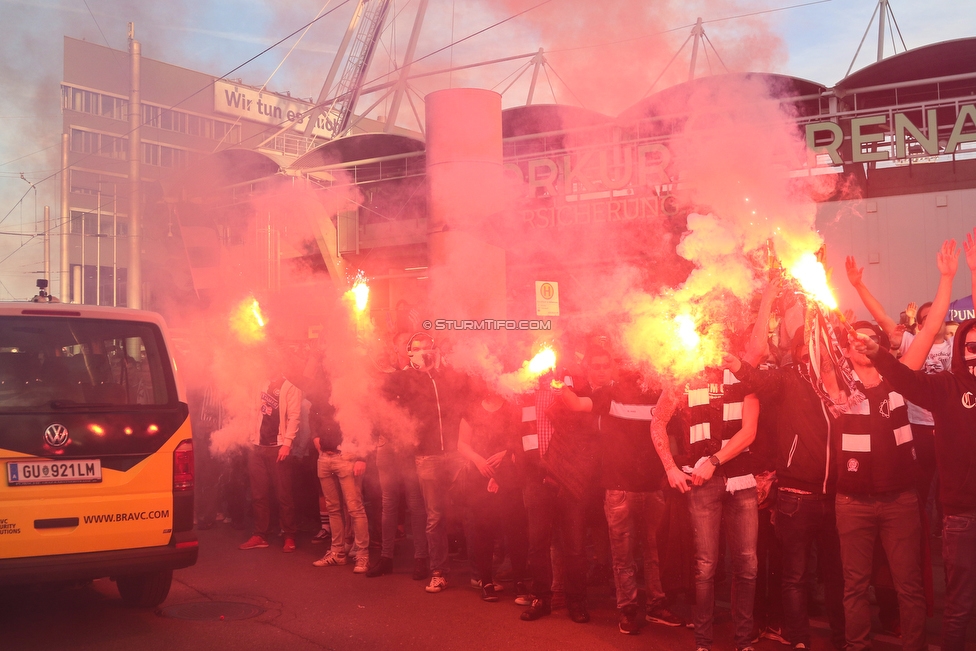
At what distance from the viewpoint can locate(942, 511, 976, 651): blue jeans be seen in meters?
4.13

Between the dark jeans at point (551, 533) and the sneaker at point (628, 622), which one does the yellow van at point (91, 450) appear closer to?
the dark jeans at point (551, 533)

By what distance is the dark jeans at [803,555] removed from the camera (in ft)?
15.9

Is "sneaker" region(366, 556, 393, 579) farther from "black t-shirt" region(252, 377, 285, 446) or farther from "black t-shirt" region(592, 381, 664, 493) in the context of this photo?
"black t-shirt" region(592, 381, 664, 493)

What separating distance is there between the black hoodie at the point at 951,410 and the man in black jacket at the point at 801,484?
0.60 meters

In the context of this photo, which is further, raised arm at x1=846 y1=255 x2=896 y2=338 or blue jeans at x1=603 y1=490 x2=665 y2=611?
blue jeans at x1=603 y1=490 x2=665 y2=611

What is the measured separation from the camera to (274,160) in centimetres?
2075

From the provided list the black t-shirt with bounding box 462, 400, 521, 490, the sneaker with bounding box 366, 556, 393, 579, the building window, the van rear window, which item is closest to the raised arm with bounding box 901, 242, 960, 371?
the black t-shirt with bounding box 462, 400, 521, 490

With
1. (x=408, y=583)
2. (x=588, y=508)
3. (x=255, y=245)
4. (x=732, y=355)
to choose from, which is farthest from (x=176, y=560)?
(x=255, y=245)

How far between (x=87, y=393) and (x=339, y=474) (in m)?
2.60

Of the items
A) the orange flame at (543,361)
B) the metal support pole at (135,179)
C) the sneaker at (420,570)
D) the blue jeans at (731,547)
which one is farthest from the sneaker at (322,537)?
the metal support pole at (135,179)

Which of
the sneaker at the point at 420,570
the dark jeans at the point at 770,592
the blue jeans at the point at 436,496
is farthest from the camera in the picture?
the sneaker at the point at 420,570

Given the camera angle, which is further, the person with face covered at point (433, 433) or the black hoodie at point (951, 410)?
the person with face covered at point (433, 433)

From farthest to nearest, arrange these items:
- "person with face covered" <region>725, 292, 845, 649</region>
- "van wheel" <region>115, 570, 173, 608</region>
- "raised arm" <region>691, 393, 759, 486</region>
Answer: "van wheel" <region>115, 570, 173, 608</region>, "raised arm" <region>691, 393, 759, 486</region>, "person with face covered" <region>725, 292, 845, 649</region>

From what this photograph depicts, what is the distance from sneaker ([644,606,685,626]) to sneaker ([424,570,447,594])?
1644 mm
